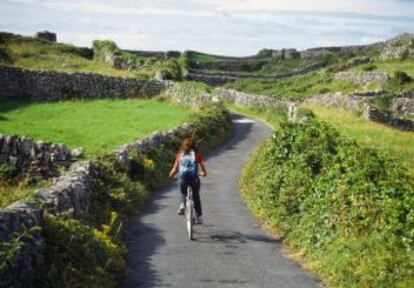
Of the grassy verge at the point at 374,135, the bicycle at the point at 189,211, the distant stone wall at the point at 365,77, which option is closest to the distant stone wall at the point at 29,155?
the bicycle at the point at 189,211

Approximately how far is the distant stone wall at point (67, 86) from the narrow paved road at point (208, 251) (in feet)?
103

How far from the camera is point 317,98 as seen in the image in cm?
5984

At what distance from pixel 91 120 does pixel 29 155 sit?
2096 cm

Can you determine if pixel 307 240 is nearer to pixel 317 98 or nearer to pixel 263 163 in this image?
pixel 263 163

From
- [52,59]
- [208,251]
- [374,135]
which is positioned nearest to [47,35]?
[52,59]

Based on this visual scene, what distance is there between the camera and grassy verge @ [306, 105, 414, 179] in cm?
3194

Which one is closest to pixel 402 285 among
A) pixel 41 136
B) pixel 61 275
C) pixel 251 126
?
pixel 61 275

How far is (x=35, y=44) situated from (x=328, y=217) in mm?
62356

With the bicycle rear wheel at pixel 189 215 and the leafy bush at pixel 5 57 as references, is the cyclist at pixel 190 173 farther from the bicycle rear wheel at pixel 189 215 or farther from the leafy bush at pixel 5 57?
the leafy bush at pixel 5 57

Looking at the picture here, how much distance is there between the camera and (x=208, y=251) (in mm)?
17594

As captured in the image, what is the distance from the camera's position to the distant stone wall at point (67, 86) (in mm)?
54406

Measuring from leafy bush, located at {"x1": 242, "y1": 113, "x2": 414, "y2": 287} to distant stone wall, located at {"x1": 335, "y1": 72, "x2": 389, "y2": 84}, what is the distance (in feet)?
148

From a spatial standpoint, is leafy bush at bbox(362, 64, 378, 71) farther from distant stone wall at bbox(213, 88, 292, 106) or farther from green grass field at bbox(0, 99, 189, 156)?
green grass field at bbox(0, 99, 189, 156)

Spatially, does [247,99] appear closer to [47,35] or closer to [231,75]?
[47,35]
